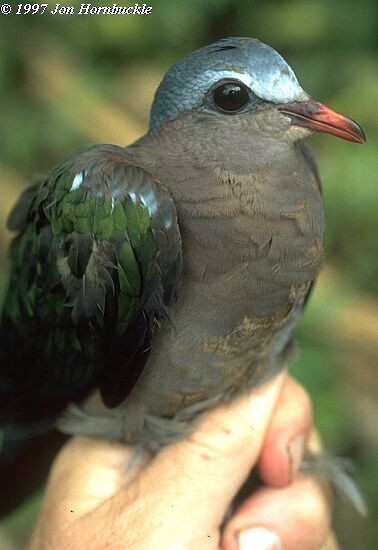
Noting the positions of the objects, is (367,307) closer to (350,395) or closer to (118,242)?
(350,395)

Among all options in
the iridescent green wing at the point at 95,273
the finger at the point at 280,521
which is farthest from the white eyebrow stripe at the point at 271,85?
the finger at the point at 280,521

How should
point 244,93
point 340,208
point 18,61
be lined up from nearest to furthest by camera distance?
point 244,93 → point 340,208 → point 18,61

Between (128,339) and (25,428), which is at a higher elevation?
(128,339)

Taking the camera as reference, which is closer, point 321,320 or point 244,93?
point 244,93

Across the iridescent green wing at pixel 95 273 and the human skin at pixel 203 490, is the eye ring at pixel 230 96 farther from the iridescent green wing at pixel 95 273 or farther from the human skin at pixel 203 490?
the human skin at pixel 203 490

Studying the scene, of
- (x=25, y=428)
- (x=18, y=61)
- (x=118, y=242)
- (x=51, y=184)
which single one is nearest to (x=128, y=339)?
(x=118, y=242)

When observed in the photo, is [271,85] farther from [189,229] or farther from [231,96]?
[189,229]

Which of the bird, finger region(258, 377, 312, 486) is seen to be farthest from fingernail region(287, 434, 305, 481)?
the bird
